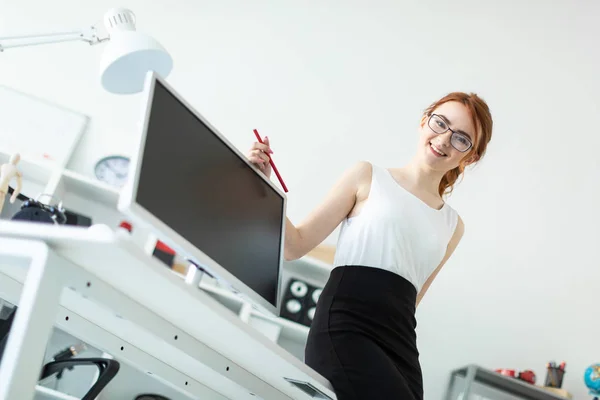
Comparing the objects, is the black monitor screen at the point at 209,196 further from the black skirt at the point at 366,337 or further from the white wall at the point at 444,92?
the white wall at the point at 444,92

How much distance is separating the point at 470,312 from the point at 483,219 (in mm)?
490

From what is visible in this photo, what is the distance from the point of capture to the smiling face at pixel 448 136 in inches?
72.2

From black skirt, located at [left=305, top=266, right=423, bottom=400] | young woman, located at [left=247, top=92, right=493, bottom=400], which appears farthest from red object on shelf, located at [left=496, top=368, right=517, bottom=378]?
black skirt, located at [left=305, top=266, right=423, bottom=400]

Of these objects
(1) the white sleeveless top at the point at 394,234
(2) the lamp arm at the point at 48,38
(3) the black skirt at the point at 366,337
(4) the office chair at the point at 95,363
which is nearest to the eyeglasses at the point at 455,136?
(1) the white sleeveless top at the point at 394,234

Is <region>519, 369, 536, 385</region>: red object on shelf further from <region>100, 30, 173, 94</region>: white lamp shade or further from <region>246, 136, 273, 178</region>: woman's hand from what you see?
<region>100, 30, 173, 94</region>: white lamp shade

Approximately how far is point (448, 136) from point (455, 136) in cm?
2

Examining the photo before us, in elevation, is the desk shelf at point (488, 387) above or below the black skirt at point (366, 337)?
above

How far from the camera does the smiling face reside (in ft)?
6.01

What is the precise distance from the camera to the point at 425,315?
11.7ft

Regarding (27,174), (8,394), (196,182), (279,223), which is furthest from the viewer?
(27,174)

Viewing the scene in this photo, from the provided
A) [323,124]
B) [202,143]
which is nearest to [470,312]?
[323,124]

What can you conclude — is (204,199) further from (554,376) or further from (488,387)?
(554,376)

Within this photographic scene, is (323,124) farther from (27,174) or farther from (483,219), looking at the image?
(27,174)

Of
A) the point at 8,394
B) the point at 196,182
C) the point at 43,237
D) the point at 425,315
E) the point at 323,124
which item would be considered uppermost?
the point at 323,124
